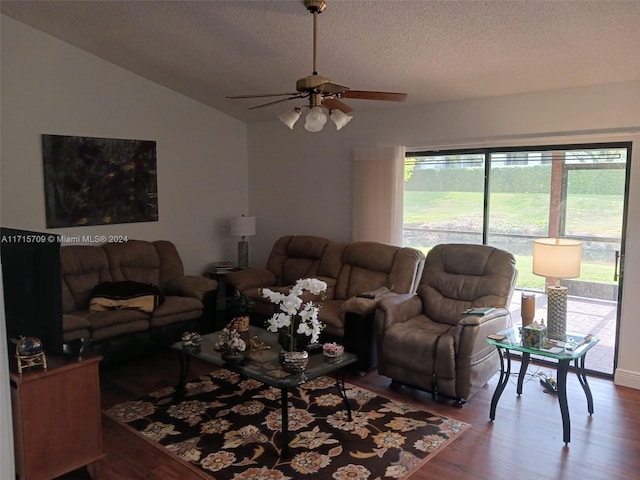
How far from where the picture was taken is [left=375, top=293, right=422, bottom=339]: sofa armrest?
3.87 metres

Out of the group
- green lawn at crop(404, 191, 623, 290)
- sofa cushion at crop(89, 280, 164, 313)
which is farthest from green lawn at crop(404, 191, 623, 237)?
sofa cushion at crop(89, 280, 164, 313)

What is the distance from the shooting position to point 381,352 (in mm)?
3861

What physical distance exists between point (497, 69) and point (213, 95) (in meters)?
3.04

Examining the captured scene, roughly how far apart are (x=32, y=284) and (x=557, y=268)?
3.12 metres

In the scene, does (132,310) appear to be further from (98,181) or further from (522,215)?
(522,215)

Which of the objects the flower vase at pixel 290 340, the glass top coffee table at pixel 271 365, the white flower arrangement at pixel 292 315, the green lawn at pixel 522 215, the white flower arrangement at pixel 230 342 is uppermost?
the green lawn at pixel 522 215

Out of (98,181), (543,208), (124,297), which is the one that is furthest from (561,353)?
(98,181)

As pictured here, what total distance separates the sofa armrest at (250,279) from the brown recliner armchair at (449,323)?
1.72 meters

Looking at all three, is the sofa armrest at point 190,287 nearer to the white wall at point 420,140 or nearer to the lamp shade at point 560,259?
the white wall at point 420,140

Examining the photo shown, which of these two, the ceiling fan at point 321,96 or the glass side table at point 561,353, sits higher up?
the ceiling fan at point 321,96

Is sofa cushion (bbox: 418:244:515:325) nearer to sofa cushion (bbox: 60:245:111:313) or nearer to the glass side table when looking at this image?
the glass side table

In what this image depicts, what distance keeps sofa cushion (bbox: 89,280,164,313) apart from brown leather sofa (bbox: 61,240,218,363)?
5cm

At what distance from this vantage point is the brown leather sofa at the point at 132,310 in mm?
4148

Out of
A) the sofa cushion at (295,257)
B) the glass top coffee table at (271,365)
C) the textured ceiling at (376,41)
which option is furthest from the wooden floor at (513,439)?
the textured ceiling at (376,41)
